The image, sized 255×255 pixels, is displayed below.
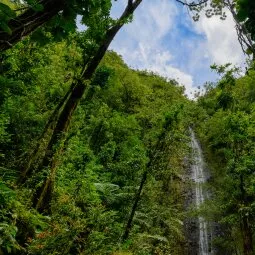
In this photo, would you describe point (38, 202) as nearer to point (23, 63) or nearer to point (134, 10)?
point (134, 10)

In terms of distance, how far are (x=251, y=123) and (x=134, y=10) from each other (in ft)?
36.6

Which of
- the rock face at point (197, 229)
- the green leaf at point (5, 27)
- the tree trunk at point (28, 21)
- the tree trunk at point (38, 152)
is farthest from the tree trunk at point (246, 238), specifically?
the green leaf at point (5, 27)

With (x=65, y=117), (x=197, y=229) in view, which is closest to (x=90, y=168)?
(x=197, y=229)

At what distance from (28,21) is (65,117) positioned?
385 inches

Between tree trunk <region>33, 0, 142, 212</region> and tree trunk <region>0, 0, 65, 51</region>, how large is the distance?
901 centimetres

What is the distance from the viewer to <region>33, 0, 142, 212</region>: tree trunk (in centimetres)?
1177

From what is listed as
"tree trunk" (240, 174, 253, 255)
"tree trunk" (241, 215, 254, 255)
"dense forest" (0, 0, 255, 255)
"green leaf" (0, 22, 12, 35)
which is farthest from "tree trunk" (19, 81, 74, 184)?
"tree trunk" (241, 215, 254, 255)

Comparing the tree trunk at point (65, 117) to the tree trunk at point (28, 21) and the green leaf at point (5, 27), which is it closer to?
the tree trunk at point (28, 21)

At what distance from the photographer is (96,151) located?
31000 mm

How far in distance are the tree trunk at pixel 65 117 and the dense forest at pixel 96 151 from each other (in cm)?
3

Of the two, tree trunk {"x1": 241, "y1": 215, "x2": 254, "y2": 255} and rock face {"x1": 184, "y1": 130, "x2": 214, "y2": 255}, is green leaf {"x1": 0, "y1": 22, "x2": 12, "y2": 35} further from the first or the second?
rock face {"x1": 184, "y1": 130, "x2": 214, "y2": 255}

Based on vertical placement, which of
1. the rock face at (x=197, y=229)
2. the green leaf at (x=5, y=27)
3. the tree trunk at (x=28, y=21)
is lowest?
the green leaf at (x=5, y=27)

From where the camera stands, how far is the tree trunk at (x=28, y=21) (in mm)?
2637

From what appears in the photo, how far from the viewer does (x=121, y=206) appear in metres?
Answer: 20.4
